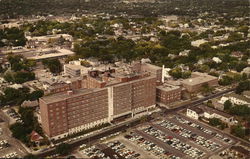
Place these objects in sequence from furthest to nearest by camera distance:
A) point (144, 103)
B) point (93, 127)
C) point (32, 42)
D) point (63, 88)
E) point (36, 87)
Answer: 1. point (32, 42)
2. point (36, 87)
3. point (63, 88)
4. point (144, 103)
5. point (93, 127)

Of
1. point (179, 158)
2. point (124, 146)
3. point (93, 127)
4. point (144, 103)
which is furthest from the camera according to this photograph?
point (144, 103)

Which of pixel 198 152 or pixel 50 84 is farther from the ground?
pixel 50 84

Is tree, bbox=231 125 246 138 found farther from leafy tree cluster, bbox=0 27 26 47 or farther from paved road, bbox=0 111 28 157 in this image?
leafy tree cluster, bbox=0 27 26 47

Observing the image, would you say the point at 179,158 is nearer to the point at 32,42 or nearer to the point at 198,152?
the point at 198,152

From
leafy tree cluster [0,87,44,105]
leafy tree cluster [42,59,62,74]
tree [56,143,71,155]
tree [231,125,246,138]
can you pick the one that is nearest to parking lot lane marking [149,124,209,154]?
tree [231,125,246,138]

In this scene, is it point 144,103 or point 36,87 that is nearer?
point 144,103

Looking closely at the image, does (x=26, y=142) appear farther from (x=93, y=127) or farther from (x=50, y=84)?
(x=50, y=84)

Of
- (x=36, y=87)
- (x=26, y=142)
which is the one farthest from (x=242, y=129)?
(x=36, y=87)

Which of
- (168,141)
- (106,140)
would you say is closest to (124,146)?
(106,140)
